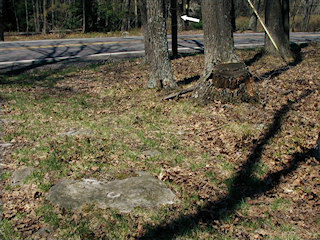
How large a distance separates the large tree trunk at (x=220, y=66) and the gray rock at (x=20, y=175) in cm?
427

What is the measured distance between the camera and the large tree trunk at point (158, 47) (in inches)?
375

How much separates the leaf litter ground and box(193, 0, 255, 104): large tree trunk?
0.32m

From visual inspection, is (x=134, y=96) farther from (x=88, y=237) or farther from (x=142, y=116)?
(x=88, y=237)

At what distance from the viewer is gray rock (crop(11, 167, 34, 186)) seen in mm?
5653

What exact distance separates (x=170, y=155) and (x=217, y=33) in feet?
12.6

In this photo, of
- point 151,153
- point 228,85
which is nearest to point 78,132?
point 151,153

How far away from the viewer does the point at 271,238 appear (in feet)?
14.1

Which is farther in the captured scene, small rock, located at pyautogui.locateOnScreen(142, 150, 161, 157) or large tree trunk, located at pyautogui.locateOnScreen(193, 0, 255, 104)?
large tree trunk, located at pyautogui.locateOnScreen(193, 0, 255, 104)

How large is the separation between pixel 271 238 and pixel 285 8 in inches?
442

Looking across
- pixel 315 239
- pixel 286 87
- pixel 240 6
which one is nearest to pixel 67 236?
pixel 315 239

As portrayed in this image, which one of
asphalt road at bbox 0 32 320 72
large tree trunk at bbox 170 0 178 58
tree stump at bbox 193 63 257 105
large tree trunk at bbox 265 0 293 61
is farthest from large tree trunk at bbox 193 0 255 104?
asphalt road at bbox 0 32 320 72

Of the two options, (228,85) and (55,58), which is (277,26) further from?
(55,58)

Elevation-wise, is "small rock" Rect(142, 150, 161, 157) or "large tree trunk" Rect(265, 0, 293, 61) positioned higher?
"large tree trunk" Rect(265, 0, 293, 61)

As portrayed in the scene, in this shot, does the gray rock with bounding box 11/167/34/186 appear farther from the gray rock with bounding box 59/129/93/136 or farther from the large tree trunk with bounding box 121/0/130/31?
the large tree trunk with bounding box 121/0/130/31
